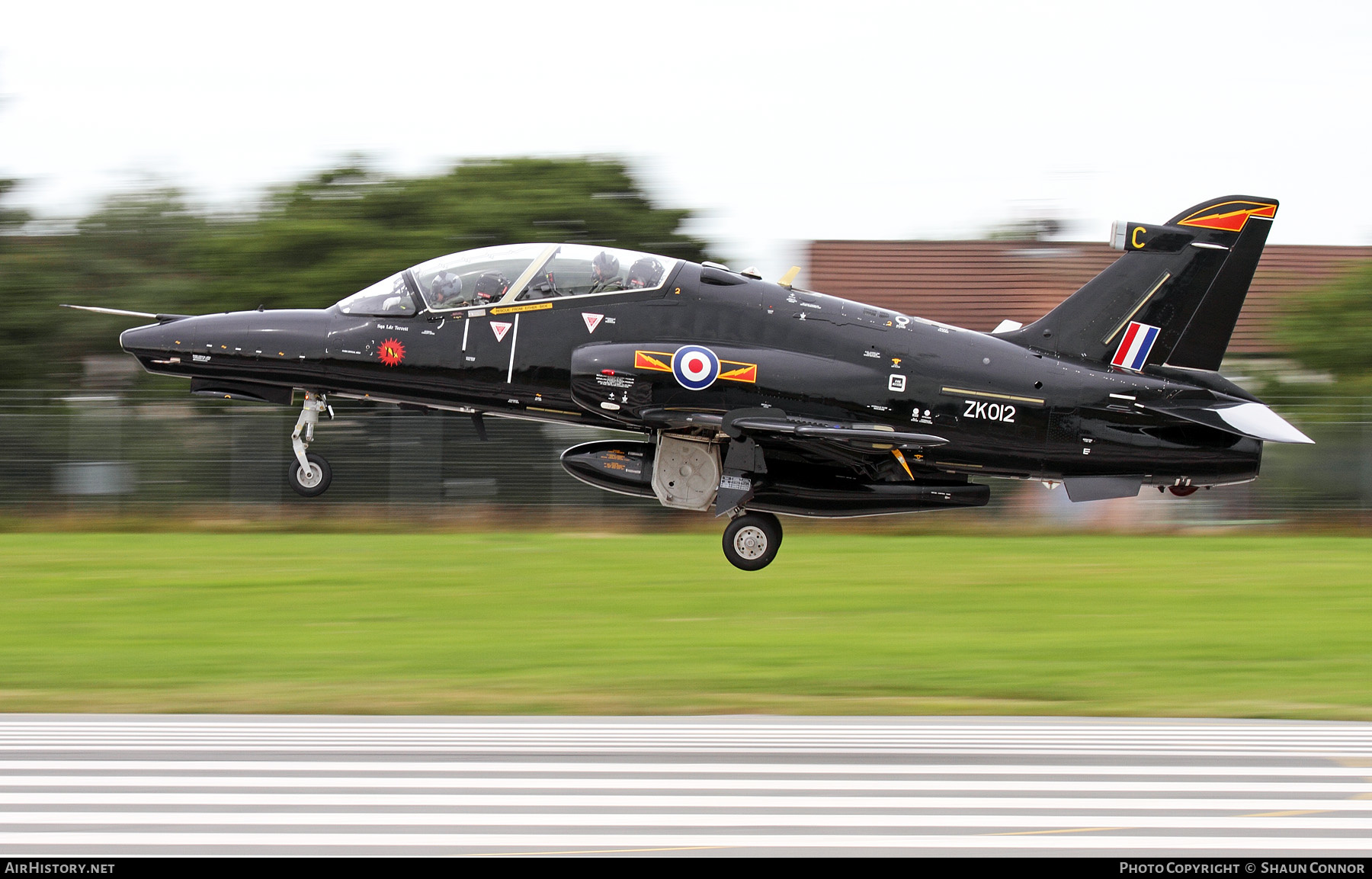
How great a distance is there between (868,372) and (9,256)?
22635 millimetres

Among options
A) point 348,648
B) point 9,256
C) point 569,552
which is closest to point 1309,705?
point 348,648

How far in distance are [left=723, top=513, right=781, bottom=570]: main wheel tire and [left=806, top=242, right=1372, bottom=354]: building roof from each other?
16495 millimetres

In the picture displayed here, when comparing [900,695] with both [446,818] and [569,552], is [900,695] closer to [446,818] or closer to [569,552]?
[446,818]

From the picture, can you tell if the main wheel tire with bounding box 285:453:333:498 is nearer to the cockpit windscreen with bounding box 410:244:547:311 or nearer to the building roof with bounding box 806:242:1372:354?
the cockpit windscreen with bounding box 410:244:547:311

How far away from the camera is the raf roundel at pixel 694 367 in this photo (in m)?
14.4

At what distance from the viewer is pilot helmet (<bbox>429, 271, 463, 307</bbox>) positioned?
48.2 feet

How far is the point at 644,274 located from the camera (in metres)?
14.8

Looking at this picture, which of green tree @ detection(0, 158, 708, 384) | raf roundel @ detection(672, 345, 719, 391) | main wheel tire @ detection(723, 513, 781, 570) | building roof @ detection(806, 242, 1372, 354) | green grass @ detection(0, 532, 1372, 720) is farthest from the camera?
building roof @ detection(806, 242, 1372, 354)

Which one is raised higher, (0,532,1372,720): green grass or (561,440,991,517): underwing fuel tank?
(561,440,991,517): underwing fuel tank

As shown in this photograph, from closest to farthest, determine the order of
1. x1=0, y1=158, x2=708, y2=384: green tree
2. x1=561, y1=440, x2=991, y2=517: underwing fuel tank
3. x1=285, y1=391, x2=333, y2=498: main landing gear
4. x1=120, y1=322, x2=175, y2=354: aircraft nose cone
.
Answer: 1. x1=120, y1=322, x2=175, y2=354: aircraft nose cone
2. x1=561, y1=440, x2=991, y2=517: underwing fuel tank
3. x1=285, y1=391, x2=333, y2=498: main landing gear
4. x1=0, y1=158, x2=708, y2=384: green tree

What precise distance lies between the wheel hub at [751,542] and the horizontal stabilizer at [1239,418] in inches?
183

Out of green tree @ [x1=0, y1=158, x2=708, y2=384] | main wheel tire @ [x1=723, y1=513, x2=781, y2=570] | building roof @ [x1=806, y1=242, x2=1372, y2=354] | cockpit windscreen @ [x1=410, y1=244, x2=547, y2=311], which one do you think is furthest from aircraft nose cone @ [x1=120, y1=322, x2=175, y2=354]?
building roof @ [x1=806, y1=242, x2=1372, y2=354]

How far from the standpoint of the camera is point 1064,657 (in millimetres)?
14352

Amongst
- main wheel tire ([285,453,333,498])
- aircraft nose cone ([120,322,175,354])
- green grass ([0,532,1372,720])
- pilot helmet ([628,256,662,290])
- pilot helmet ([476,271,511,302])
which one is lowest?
green grass ([0,532,1372,720])
